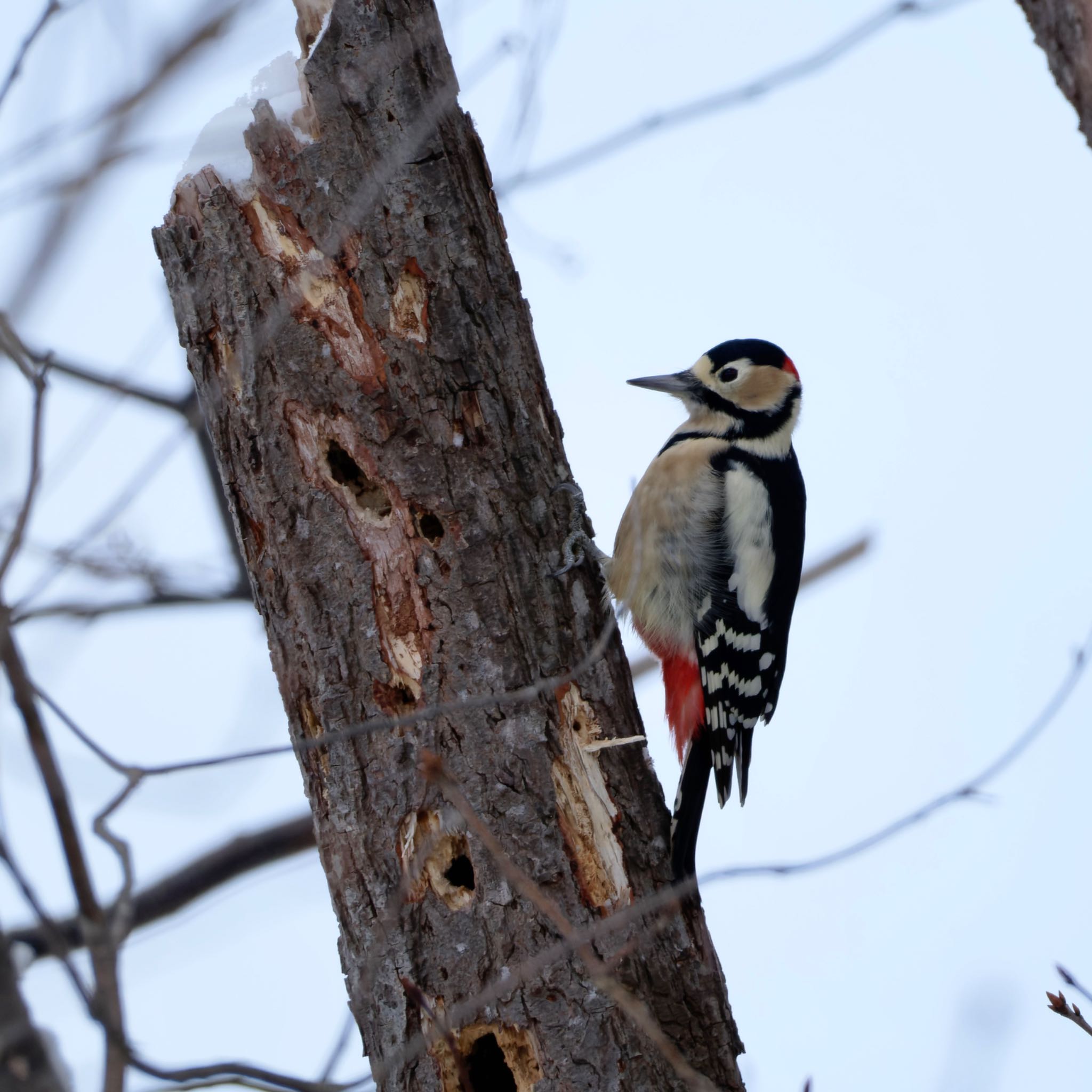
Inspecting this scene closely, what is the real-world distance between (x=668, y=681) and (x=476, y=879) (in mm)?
1378

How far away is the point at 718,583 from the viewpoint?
11.6 ft

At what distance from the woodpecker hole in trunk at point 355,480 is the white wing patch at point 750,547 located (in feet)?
4.51

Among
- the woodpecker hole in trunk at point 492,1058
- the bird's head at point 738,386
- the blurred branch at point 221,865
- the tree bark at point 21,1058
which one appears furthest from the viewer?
the bird's head at point 738,386

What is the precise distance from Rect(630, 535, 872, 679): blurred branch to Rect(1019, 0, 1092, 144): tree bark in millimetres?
1446

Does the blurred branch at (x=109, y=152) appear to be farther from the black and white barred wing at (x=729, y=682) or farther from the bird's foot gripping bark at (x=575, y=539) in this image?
the black and white barred wing at (x=729, y=682)

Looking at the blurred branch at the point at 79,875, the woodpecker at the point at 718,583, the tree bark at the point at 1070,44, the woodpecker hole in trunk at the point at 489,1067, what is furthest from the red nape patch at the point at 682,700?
the blurred branch at the point at 79,875

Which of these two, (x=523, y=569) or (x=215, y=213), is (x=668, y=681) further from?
(x=215, y=213)

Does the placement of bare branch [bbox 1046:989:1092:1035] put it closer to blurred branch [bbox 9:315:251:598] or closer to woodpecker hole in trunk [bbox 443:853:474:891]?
woodpecker hole in trunk [bbox 443:853:474:891]

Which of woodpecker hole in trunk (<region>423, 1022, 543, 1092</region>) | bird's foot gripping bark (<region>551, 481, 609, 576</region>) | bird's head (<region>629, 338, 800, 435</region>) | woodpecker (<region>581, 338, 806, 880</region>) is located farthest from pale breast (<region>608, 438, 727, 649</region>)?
woodpecker hole in trunk (<region>423, 1022, 543, 1092</region>)

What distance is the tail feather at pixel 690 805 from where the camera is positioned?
2.44 metres

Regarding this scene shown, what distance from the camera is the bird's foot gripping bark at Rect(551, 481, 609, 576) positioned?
2506 millimetres

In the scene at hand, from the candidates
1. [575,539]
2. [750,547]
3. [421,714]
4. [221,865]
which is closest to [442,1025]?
[421,714]

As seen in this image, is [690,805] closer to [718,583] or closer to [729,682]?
[729,682]

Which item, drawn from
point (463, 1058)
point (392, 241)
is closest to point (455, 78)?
point (392, 241)
